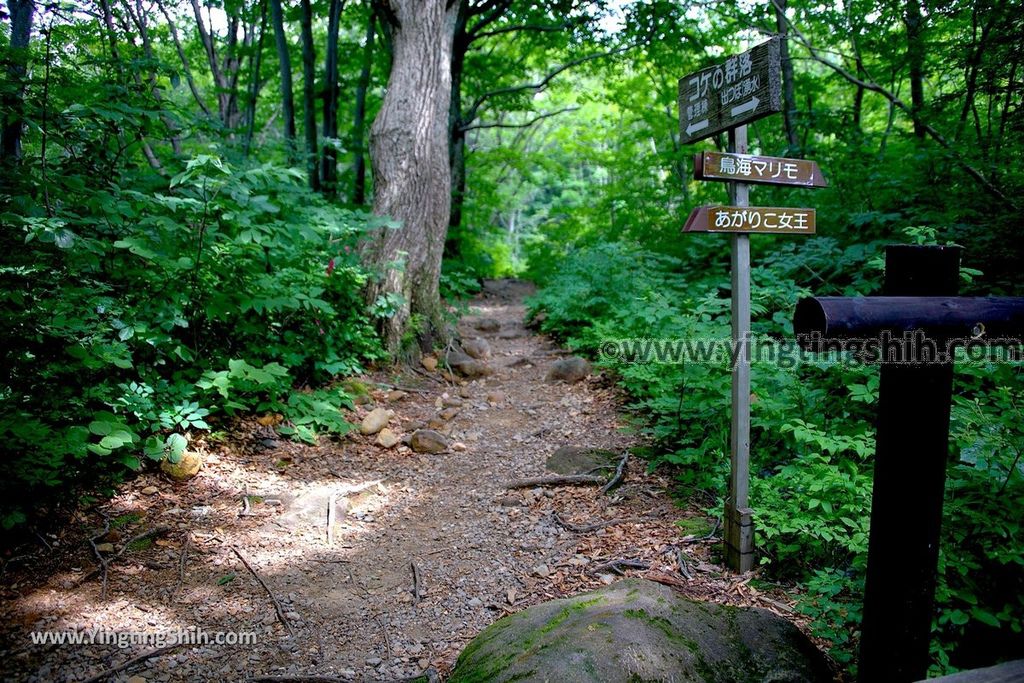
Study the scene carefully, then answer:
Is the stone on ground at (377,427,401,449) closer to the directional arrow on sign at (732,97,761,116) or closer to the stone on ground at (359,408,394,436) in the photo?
the stone on ground at (359,408,394,436)

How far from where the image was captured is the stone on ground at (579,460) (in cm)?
479

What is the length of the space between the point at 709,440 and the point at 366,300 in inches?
164

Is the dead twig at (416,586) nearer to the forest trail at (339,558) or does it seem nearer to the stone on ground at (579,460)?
the forest trail at (339,558)

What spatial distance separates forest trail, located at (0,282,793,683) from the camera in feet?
9.40

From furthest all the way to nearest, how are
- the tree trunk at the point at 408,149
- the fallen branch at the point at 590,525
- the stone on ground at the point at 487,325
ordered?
the stone on ground at the point at 487,325 < the tree trunk at the point at 408,149 < the fallen branch at the point at 590,525

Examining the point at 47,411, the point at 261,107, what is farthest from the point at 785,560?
the point at 261,107

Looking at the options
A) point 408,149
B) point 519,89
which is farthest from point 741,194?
point 519,89

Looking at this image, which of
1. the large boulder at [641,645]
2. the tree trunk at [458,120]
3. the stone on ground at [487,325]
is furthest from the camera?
the tree trunk at [458,120]

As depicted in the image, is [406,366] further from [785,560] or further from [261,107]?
[261,107]

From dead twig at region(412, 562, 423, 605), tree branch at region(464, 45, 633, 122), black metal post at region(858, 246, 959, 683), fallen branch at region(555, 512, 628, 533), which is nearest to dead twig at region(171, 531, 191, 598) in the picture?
dead twig at region(412, 562, 423, 605)

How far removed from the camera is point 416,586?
3.48 m

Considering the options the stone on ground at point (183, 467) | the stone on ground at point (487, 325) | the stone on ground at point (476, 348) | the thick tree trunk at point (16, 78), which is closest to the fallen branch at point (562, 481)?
the stone on ground at point (183, 467)

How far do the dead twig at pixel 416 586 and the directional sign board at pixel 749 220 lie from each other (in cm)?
261

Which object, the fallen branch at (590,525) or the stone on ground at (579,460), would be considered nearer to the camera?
the fallen branch at (590,525)
